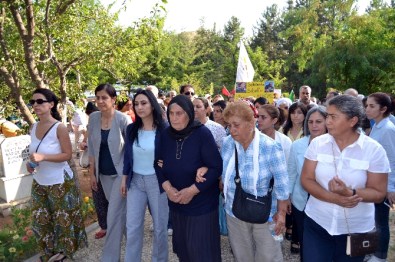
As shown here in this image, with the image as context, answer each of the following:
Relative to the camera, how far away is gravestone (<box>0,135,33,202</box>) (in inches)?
234

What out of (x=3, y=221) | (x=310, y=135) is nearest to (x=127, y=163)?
(x=310, y=135)

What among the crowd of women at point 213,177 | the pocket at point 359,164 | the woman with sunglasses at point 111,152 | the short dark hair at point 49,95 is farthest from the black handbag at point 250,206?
the short dark hair at point 49,95

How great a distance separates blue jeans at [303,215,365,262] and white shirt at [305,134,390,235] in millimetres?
77

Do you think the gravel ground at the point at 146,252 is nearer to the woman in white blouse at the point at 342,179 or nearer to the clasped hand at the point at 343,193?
the woman in white blouse at the point at 342,179

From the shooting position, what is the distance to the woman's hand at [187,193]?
112 inches

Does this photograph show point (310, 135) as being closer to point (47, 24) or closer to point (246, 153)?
point (246, 153)

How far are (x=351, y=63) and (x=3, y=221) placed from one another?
14.0 metres

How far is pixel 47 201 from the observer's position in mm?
3639

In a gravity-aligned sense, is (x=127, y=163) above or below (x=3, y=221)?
above

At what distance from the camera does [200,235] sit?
2951 millimetres

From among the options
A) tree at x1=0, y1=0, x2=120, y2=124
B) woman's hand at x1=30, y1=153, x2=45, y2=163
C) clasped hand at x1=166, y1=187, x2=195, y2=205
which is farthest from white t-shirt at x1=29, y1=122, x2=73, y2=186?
clasped hand at x1=166, y1=187, x2=195, y2=205

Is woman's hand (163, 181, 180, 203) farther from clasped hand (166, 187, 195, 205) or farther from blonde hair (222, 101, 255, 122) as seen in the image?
blonde hair (222, 101, 255, 122)

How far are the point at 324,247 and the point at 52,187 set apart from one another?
2.72 meters

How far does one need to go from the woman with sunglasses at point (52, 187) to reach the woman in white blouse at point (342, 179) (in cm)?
247
